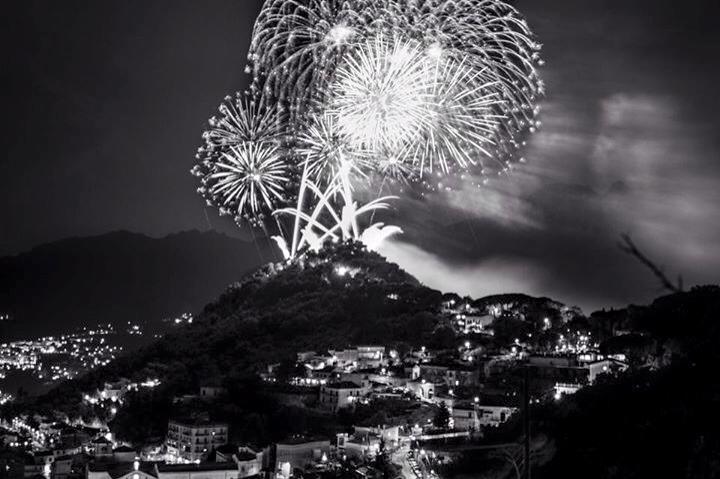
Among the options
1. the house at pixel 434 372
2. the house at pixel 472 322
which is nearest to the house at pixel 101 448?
the house at pixel 434 372

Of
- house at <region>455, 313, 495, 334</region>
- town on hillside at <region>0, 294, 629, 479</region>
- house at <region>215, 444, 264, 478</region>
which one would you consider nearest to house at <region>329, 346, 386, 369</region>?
town on hillside at <region>0, 294, 629, 479</region>

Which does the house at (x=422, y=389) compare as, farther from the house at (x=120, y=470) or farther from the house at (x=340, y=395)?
the house at (x=120, y=470)

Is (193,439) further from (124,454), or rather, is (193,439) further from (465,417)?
(465,417)

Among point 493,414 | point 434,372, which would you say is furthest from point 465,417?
point 434,372

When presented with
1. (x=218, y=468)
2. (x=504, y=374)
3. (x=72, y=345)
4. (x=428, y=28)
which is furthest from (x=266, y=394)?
(x=72, y=345)

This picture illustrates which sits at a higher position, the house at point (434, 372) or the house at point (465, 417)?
the house at point (434, 372)

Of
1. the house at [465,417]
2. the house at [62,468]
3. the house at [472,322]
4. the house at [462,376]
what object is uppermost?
the house at [472,322]

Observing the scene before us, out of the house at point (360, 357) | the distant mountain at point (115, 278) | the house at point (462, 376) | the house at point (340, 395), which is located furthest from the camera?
the distant mountain at point (115, 278)
